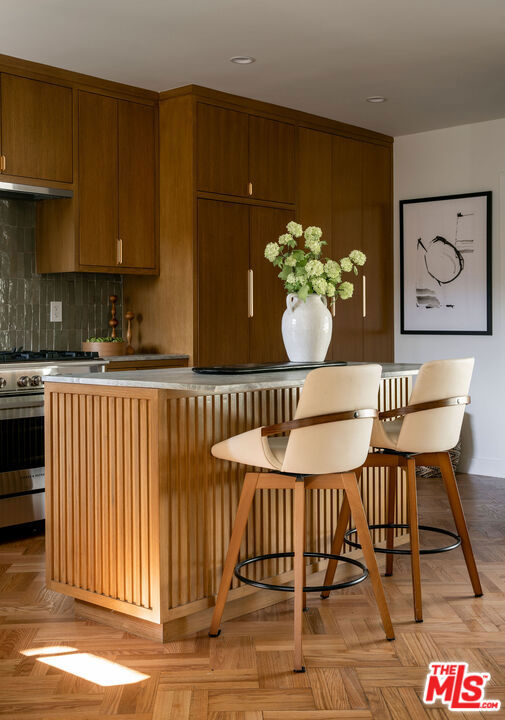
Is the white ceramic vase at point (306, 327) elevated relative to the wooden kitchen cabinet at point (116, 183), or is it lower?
lower

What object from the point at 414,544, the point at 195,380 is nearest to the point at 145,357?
the point at 195,380

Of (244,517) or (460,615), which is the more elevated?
(244,517)

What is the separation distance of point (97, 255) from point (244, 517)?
8.50ft

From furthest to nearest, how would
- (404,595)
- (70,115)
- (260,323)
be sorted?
(260,323) → (70,115) → (404,595)

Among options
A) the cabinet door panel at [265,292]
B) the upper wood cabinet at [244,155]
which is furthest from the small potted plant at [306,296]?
the cabinet door panel at [265,292]

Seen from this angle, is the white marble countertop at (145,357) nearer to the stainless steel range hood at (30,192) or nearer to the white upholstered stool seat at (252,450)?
the stainless steel range hood at (30,192)

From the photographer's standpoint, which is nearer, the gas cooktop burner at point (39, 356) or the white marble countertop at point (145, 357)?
the gas cooktop burner at point (39, 356)

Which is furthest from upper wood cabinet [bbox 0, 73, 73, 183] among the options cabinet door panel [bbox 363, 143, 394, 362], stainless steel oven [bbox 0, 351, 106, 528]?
cabinet door panel [bbox 363, 143, 394, 362]

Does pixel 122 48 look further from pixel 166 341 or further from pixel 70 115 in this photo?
pixel 166 341

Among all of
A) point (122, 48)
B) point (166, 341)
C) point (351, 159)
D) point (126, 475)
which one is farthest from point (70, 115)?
point (126, 475)

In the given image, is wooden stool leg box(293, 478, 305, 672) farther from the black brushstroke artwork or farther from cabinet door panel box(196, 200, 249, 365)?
the black brushstroke artwork

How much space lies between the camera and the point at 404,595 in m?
3.25

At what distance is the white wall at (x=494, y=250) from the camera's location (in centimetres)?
588
